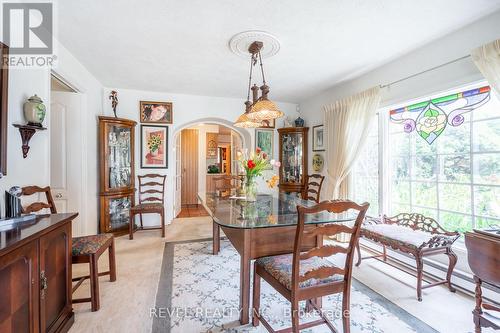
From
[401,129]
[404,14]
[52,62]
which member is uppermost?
[404,14]

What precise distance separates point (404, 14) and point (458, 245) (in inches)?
90.4

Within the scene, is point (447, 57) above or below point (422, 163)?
above

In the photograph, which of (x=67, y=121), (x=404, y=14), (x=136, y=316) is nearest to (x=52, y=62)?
(x=67, y=121)

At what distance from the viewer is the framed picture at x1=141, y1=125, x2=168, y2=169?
4.20 meters

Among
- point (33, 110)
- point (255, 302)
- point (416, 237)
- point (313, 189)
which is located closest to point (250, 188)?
point (255, 302)

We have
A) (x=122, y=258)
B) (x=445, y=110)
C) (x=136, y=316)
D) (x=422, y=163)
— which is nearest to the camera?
(x=136, y=316)

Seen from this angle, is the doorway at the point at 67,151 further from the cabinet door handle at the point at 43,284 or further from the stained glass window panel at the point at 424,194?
Result: the stained glass window panel at the point at 424,194

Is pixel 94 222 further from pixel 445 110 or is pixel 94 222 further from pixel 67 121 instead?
pixel 445 110

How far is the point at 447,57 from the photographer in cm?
226

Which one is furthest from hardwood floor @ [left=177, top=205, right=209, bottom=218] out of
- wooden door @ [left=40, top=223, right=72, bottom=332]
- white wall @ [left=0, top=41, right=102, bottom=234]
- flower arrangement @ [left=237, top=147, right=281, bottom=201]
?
wooden door @ [left=40, top=223, right=72, bottom=332]

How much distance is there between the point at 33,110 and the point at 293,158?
3.98 metres

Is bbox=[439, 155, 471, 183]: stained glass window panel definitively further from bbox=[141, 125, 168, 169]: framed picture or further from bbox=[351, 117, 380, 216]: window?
bbox=[141, 125, 168, 169]: framed picture

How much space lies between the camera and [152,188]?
4273 millimetres

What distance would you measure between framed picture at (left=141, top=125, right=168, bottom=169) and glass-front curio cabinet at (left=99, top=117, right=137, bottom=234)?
29cm
